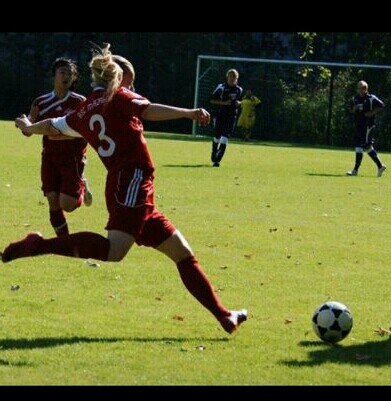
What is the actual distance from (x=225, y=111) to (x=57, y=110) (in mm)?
12391

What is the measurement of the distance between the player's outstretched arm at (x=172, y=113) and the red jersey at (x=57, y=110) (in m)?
3.82

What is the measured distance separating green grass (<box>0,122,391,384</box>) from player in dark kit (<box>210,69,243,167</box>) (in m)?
5.03

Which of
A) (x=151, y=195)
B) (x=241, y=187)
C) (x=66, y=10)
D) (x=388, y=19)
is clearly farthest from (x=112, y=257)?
(x=241, y=187)

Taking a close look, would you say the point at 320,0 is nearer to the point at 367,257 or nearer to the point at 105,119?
the point at 105,119

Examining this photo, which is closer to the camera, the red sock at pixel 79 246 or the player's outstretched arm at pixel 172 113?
the player's outstretched arm at pixel 172 113

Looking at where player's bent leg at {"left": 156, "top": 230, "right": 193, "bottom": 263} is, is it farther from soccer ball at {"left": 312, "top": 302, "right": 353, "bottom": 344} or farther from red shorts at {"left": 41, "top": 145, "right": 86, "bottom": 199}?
red shorts at {"left": 41, "top": 145, "right": 86, "bottom": 199}

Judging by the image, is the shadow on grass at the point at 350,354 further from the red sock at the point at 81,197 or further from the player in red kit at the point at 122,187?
the red sock at the point at 81,197

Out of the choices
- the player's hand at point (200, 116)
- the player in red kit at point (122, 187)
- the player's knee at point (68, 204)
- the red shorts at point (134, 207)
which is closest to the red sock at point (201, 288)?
the player in red kit at point (122, 187)

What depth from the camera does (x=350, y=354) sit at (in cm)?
710

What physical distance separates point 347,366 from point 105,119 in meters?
2.35

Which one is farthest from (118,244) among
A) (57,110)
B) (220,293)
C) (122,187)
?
(57,110)

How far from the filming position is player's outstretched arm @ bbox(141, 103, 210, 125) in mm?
7062

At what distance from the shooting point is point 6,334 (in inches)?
290

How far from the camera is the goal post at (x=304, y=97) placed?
37.7 metres
